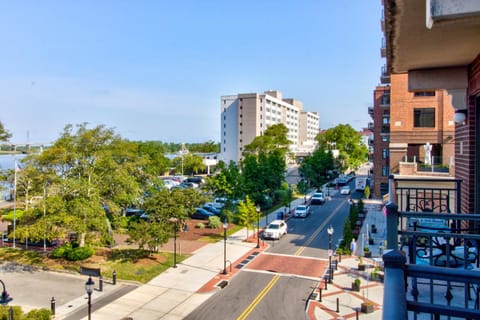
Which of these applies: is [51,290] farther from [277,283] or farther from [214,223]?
[214,223]

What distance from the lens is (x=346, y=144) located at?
3214 inches

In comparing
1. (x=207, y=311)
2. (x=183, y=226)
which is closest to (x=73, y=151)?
(x=183, y=226)

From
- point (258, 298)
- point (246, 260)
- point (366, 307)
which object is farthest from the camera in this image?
point (246, 260)

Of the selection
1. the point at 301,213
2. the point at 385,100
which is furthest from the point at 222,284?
the point at 385,100

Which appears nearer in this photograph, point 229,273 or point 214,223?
point 229,273

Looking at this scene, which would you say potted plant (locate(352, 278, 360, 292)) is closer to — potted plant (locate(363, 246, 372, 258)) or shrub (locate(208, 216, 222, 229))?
potted plant (locate(363, 246, 372, 258))

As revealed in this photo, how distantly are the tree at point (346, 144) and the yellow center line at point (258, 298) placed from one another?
57.8m

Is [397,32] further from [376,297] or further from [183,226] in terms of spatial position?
[183,226]

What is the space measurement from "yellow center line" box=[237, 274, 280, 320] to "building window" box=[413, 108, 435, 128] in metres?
24.2

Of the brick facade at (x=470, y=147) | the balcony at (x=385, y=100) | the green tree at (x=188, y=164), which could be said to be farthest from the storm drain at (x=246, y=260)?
the green tree at (x=188, y=164)

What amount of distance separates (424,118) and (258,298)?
1081 inches

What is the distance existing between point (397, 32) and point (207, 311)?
13.7 meters

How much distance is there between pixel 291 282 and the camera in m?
18.9

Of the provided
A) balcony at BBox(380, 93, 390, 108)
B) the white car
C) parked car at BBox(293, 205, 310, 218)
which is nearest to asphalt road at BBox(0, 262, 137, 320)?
the white car
